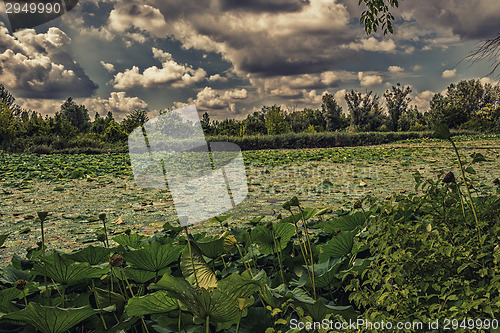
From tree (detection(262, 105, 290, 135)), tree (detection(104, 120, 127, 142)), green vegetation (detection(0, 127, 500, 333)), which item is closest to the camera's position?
green vegetation (detection(0, 127, 500, 333))

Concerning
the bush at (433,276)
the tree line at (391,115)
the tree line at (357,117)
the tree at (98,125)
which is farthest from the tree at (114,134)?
the tree at (98,125)

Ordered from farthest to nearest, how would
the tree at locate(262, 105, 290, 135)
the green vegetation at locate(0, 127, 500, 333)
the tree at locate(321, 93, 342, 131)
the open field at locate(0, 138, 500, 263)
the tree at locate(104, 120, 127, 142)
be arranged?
the tree at locate(321, 93, 342, 131) < the tree at locate(262, 105, 290, 135) < the tree at locate(104, 120, 127, 142) < the open field at locate(0, 138, 500, 263) < the green vegetation at locate(0, 127, 500, 333)

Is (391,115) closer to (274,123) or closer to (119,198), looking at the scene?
(274,123)

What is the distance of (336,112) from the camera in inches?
1679

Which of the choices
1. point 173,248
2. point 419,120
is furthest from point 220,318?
point 419,120

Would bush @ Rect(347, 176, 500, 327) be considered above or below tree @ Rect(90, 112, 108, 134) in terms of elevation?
below

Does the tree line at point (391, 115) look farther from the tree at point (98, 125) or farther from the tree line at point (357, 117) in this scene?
the tree at point (98, 125)

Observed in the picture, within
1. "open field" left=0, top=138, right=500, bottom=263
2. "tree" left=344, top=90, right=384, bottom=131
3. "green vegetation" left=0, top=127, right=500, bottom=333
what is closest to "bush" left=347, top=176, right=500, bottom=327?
"green vegetation" left=0, top=127, right=500, bottom=333

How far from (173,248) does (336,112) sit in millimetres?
43607

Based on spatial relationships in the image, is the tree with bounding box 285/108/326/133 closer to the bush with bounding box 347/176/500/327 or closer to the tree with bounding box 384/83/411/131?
the tree with bounding box 384/83/411/131

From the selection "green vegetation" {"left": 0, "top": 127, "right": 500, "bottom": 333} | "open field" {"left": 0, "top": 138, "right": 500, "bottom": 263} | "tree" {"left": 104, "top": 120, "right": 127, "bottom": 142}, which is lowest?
"open field" {"left": 0, "top": 138, "right": 500, "bottom": 263}

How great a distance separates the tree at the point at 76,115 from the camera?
42.5 meters

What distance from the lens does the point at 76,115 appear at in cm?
4288

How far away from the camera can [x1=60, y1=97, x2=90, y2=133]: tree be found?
4250 cm
